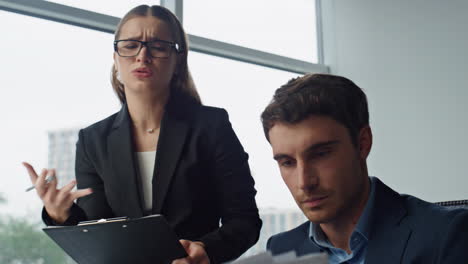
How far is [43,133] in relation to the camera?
2.99 m

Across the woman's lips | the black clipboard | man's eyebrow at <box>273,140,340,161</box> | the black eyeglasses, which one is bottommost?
the black clipboard

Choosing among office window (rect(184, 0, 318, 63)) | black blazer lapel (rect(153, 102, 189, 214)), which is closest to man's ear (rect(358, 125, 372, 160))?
black blazer lapel (rect(153, 102, 189, 214))

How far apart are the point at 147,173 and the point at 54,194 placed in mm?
385

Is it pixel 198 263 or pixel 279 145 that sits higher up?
pixel 279 145

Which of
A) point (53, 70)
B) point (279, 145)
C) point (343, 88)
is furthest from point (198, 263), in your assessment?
point (53, 70)

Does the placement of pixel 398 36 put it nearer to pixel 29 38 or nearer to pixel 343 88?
pixel 29 38

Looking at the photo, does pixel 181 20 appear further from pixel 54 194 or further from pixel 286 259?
pixel 286 259

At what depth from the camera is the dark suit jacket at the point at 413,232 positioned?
1.10m

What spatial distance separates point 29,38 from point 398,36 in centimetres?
294

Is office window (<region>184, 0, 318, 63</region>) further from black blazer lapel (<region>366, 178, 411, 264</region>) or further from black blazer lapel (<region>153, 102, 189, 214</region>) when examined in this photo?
black blazer lapel (<region>366, 178, 411, 264</region>)

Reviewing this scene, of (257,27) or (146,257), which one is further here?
(257,27)

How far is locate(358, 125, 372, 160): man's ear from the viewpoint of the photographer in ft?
4.30

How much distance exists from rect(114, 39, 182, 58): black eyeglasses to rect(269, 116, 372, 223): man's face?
604mm

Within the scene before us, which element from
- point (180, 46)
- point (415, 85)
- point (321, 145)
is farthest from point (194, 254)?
point (415, 85)
